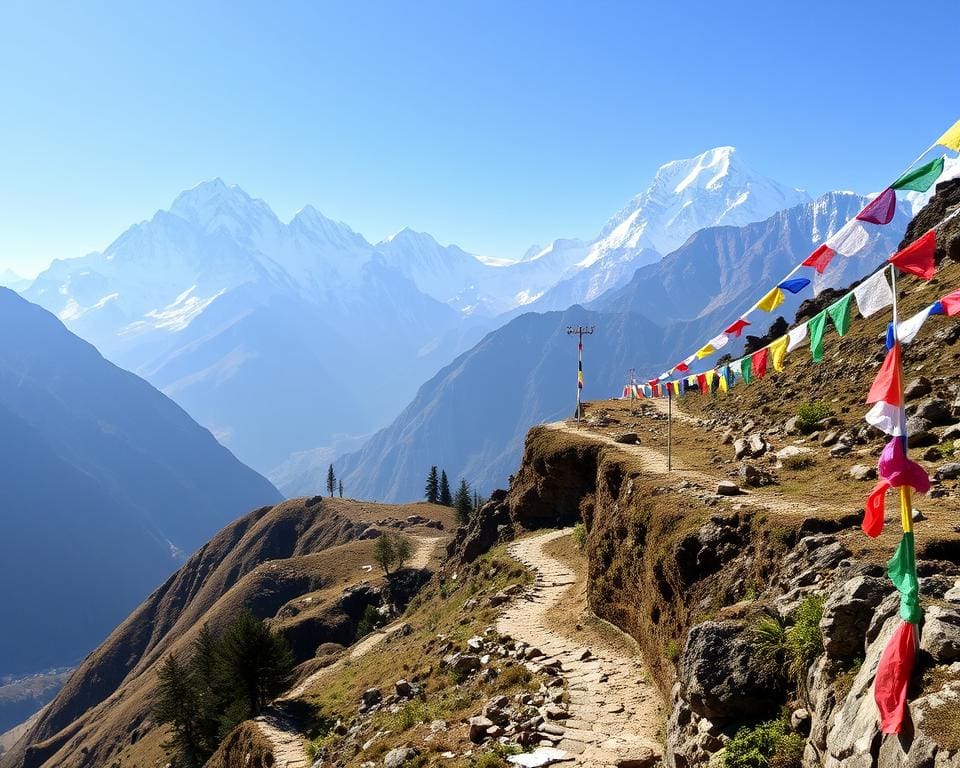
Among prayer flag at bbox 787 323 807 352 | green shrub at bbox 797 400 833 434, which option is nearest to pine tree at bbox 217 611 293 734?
green shrub at bbox 797 400 833 434

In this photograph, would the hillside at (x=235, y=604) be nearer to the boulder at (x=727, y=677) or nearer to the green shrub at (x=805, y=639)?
the boulder at (x=727, y=677)

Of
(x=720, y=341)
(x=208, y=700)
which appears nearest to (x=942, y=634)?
(x=720, y=341)

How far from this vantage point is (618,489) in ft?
97.2

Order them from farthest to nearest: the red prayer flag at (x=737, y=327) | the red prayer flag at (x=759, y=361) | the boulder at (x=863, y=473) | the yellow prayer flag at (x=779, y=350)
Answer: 1. the red prayer flag at (x=737, y=327)
2. the boulder at (x=863, y=473)
3. the red prayer flag at (x=759, y=361)
4. the yellow prayer flag at (x=779, y=350)

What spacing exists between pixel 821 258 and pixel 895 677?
9.86 metres

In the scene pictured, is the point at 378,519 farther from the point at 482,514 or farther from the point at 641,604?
the point at 641,604

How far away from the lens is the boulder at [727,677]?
11164 mm

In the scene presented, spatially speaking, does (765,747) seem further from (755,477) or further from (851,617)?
(755,477)

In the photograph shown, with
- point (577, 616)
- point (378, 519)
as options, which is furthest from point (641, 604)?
point (378, 519)

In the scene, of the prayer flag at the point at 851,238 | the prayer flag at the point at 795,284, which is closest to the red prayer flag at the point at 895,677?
the prayer flag at the point at 851,238

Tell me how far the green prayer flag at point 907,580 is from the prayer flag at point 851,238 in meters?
6.66

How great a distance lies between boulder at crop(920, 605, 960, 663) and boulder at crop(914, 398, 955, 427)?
50.8ft

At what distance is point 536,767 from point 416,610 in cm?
4525

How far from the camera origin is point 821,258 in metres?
14.7
